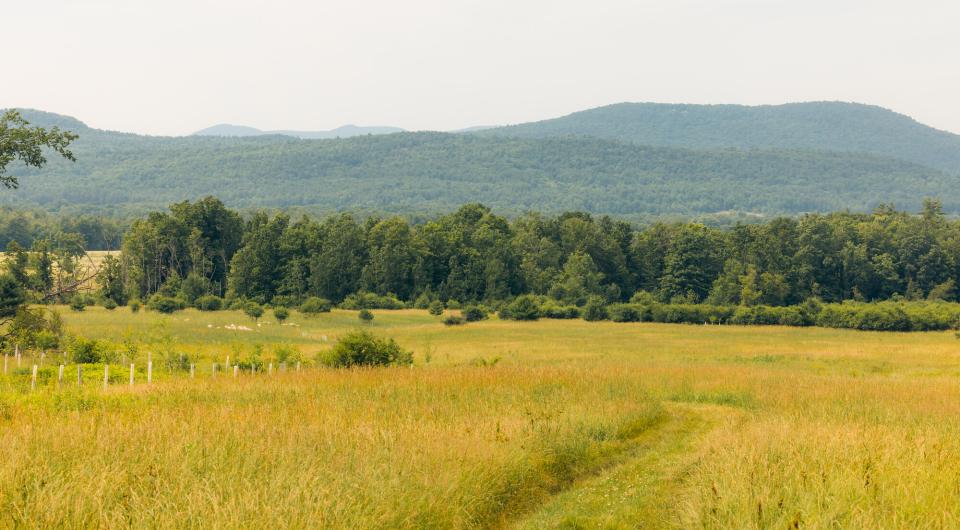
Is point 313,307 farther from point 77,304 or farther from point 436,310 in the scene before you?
point 77,304

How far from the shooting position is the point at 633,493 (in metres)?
14.5

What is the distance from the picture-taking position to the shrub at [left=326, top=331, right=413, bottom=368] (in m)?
34.5

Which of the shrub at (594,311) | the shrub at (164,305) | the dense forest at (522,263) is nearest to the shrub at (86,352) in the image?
the shrub at (164,305)

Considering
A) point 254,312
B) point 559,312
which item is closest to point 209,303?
point 254,312

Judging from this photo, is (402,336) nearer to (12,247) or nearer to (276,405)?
(12,247)

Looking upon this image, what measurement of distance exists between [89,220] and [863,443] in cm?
19468

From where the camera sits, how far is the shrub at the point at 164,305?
8938cm

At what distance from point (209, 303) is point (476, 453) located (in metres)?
87.2

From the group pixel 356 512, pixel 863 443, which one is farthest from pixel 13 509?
pixel 863 443

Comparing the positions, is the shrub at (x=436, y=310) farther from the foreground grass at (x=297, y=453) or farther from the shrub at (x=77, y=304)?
the foreground grass at (x=297, y=453)

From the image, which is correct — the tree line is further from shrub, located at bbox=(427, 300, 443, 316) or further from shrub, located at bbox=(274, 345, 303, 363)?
shrub, located at bbox=(274, 345, 303, 363)

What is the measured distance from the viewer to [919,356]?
168 ft

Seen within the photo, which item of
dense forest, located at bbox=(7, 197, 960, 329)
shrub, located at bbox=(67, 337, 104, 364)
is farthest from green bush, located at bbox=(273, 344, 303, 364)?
dense forest, located at bbox=(7, 197, 960, 329)

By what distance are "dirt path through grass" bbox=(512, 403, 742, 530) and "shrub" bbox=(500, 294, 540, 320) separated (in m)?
71.8
